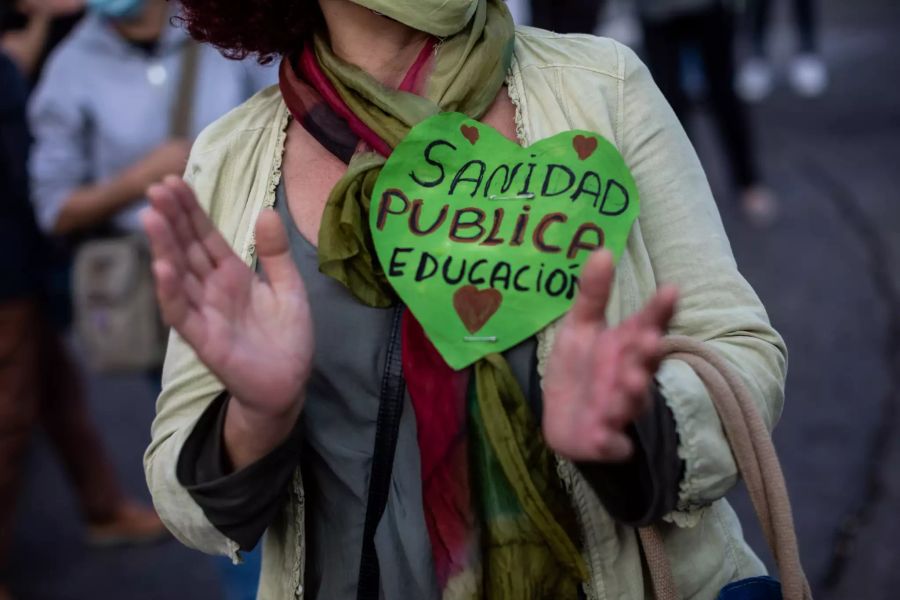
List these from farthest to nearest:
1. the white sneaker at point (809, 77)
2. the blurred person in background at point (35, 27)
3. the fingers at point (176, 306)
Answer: the white sneaker at point (809, 77) < the blurred person in background at point (35, 27) < the fingers at point (176, 306)

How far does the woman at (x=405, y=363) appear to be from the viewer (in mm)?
1681

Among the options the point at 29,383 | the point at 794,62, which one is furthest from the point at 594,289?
the point at 794,62

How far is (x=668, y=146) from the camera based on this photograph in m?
1.92

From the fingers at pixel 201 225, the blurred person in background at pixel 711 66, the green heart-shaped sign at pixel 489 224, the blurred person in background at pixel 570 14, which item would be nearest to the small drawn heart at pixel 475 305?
the green heart-shaped sign at pixel 489 224

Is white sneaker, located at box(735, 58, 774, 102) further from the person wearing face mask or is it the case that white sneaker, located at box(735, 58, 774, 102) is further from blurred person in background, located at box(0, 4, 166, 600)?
the person wearing face mask

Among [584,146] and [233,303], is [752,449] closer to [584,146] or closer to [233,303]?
[584,146]

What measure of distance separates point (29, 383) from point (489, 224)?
8.99ft

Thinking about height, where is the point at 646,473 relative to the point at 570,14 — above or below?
above

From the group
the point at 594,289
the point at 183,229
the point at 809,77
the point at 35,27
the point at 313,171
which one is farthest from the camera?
the point at 809,77

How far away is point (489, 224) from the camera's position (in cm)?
185

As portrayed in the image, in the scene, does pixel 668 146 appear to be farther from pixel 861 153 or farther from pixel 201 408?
pixel 861 153

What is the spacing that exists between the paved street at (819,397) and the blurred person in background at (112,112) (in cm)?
139

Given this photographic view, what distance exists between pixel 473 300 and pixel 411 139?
248 millimetres

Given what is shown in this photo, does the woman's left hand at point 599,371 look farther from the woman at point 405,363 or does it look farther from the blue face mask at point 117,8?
the blue face mask at point 117,8
